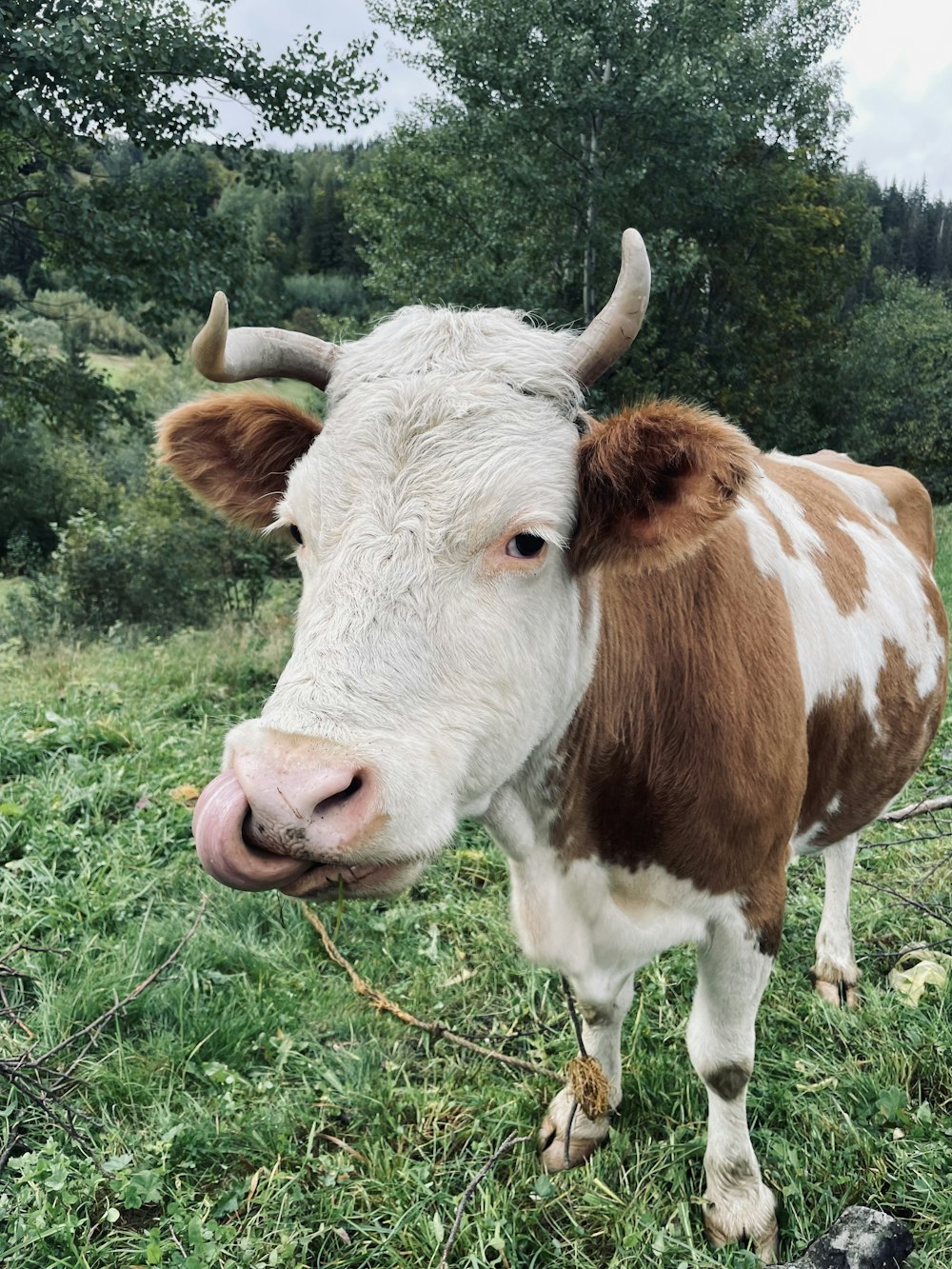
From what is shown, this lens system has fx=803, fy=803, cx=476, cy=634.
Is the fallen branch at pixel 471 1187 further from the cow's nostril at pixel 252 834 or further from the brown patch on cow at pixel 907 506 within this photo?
the brown patch on cow at pixel 907 506

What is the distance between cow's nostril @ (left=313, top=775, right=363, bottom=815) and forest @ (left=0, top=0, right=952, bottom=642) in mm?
1825

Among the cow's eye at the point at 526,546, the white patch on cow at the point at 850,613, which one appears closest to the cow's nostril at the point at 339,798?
the cow's eye at the point at 526,546

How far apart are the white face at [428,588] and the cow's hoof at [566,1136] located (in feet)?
5.10

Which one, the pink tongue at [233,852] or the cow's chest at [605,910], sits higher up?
the pink tongue at [233,852]

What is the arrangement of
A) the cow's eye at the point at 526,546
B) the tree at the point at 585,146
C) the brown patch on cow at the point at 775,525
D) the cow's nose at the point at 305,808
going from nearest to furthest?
the cow's nose at the point at 305,808
the cow's eye at the point at 526,546
the brown patch on cow at the point at 775,525
the tree at the point at 585,146

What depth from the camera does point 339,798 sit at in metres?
1.37

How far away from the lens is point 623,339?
192cm

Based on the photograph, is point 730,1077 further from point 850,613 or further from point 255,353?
point 255,353

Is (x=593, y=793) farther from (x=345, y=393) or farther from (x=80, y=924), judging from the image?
(x=80, y=924)

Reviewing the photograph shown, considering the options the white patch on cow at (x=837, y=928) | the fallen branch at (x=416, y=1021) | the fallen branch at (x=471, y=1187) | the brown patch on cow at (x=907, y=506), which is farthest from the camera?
the brown patch on cow at (x=907, y=506)

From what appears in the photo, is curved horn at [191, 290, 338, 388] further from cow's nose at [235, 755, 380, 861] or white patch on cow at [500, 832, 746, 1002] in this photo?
white patch on cow at [500, 832, 746, 1002]

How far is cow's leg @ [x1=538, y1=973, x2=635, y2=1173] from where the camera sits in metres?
2.62

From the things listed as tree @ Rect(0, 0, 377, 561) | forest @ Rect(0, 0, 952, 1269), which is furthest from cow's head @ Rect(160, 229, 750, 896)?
tree @ Rect(0, 0, 377, 561)

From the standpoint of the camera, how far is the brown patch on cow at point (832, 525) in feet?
9.65
